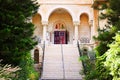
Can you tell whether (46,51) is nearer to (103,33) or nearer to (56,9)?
(56,9)

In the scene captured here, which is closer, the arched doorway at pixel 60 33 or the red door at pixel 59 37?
the arched doorway at pixel 60 33

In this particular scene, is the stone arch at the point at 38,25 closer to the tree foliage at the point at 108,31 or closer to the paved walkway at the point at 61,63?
the paved walkway at the point at 61,63

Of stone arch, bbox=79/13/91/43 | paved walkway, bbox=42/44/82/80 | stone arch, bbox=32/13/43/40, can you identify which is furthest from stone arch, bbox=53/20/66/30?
paved walkway, bbox=42/44/82/80

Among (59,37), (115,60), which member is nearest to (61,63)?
(59,37)

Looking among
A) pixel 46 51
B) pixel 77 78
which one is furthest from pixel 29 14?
pixel 46 51

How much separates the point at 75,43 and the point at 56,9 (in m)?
4.61

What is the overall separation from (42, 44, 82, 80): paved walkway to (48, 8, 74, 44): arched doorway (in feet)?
17.9

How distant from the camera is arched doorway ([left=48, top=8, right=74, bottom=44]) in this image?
36812mm

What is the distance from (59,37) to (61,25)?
1548 mm

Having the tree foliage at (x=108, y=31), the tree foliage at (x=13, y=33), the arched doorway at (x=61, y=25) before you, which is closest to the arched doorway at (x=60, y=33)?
the arched doorway at (x=61, y=25)

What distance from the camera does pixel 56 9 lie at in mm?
35688

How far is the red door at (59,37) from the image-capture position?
37500mm

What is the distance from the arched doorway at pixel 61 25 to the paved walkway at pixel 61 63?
17.9 ft

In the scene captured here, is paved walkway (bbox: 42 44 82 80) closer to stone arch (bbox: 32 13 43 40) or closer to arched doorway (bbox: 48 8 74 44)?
stone arch (bbox: 32 13 43 40)
